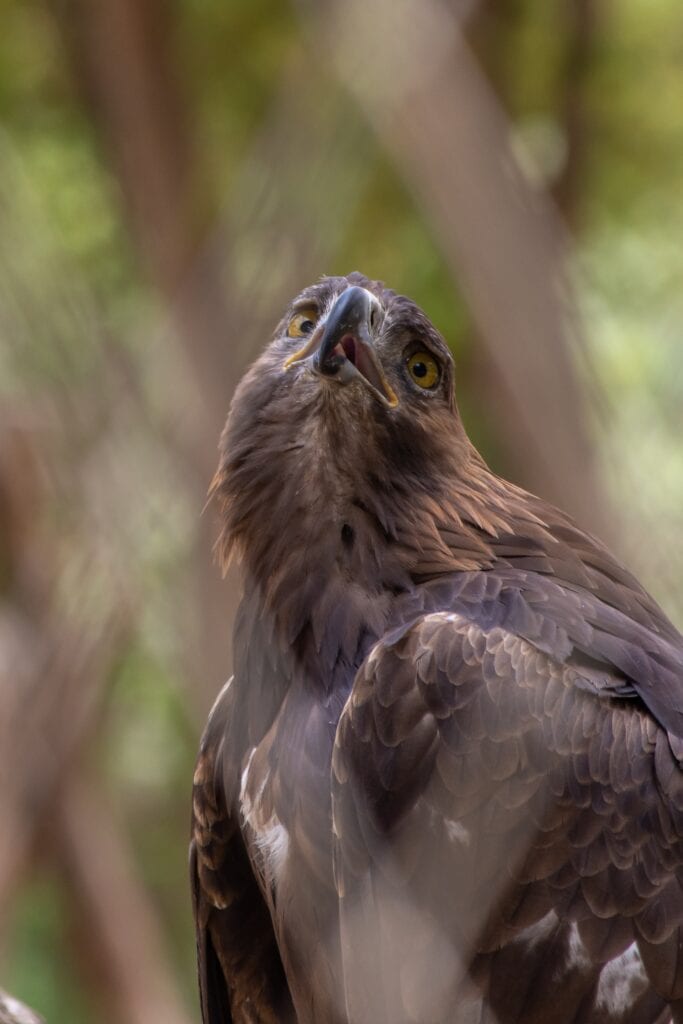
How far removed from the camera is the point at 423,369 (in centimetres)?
323

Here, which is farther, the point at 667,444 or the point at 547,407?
the point at 667,444

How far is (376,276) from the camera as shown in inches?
264

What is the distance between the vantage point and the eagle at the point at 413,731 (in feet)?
8.87

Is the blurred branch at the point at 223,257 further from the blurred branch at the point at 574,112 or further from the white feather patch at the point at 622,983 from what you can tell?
the white feather patch at the point at 622,983

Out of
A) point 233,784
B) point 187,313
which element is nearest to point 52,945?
point 187,313

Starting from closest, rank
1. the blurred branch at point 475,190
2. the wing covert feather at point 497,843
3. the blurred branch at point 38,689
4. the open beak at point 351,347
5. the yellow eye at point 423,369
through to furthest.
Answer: the wing covert feather at point 497,843 < the open beak at point 351,347 < the yellow eye at point 423,369 < the blurred branch at point 475,190 < the blurred branch at point 38,689

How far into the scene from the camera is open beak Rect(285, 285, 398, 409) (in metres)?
2.98

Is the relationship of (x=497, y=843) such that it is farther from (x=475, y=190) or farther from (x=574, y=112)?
(x=574, y=112)

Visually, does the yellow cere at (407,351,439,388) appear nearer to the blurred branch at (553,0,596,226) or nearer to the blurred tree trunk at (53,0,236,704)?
the blurred tree trunk at (53,0,236,704)

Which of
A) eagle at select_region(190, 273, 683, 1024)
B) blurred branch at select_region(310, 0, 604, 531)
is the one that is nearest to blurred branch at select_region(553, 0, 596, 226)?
blurred branch at select_region(310, 0, 604, 531)

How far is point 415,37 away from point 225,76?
2.33 meters

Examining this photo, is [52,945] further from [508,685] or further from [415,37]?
[508,685]

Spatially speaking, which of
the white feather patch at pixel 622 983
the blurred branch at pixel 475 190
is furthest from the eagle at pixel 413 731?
the blurred branch at pixel 475 190

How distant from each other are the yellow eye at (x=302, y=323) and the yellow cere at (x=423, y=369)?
0.22 metres
